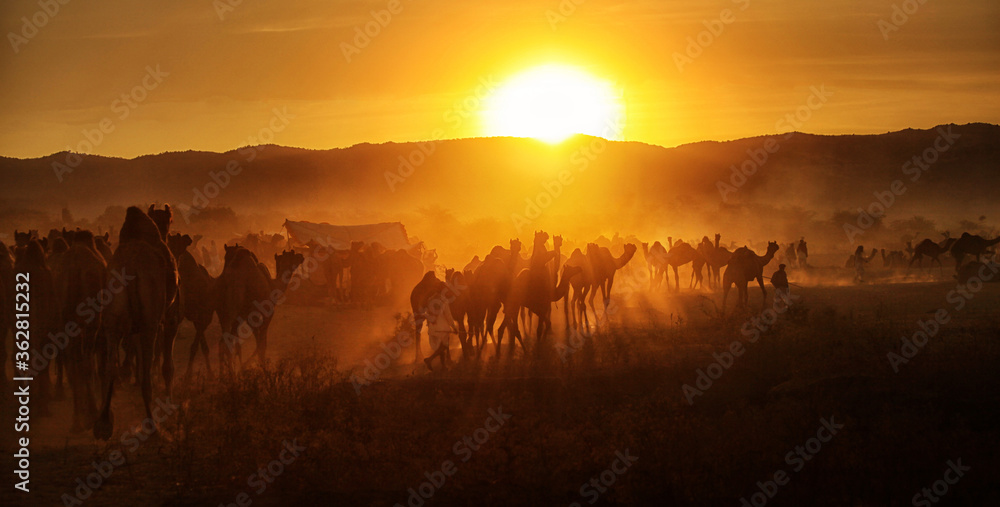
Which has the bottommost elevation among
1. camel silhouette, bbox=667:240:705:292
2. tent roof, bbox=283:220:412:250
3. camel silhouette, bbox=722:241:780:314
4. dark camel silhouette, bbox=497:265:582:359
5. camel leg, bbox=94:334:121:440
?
camel leg, bbox=94:334:121:440

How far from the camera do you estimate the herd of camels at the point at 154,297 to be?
38.3ft

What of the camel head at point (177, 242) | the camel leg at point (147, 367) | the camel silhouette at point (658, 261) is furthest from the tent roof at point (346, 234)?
the camel leg at point (147, 367)

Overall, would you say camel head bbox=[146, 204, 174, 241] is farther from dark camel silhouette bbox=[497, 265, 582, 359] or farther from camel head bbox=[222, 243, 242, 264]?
dark camel silhouette bbox=[497, 265, 582, 359]

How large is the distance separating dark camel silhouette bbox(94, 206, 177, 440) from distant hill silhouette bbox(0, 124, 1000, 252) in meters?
87.0

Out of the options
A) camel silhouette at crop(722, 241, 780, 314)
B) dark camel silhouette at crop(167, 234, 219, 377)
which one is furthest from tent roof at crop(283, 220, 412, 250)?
dark camel silhouette at crop(167, 234, 219, 377)

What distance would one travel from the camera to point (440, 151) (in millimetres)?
150000

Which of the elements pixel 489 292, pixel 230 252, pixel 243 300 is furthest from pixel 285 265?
pixel 489 292

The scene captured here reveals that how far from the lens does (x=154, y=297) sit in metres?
11.8

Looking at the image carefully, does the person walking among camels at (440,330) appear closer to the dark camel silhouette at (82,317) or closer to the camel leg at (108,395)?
the dark camel silhouette at (82,317)

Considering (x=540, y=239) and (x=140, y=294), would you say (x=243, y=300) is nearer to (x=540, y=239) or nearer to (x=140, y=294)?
(x=140, y=294)

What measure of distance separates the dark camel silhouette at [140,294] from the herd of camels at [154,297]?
0.04 ft

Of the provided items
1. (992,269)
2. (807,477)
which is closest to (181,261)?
(807,477)

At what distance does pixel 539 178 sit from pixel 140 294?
454 ft

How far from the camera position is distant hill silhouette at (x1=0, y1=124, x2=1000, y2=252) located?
116 metres
